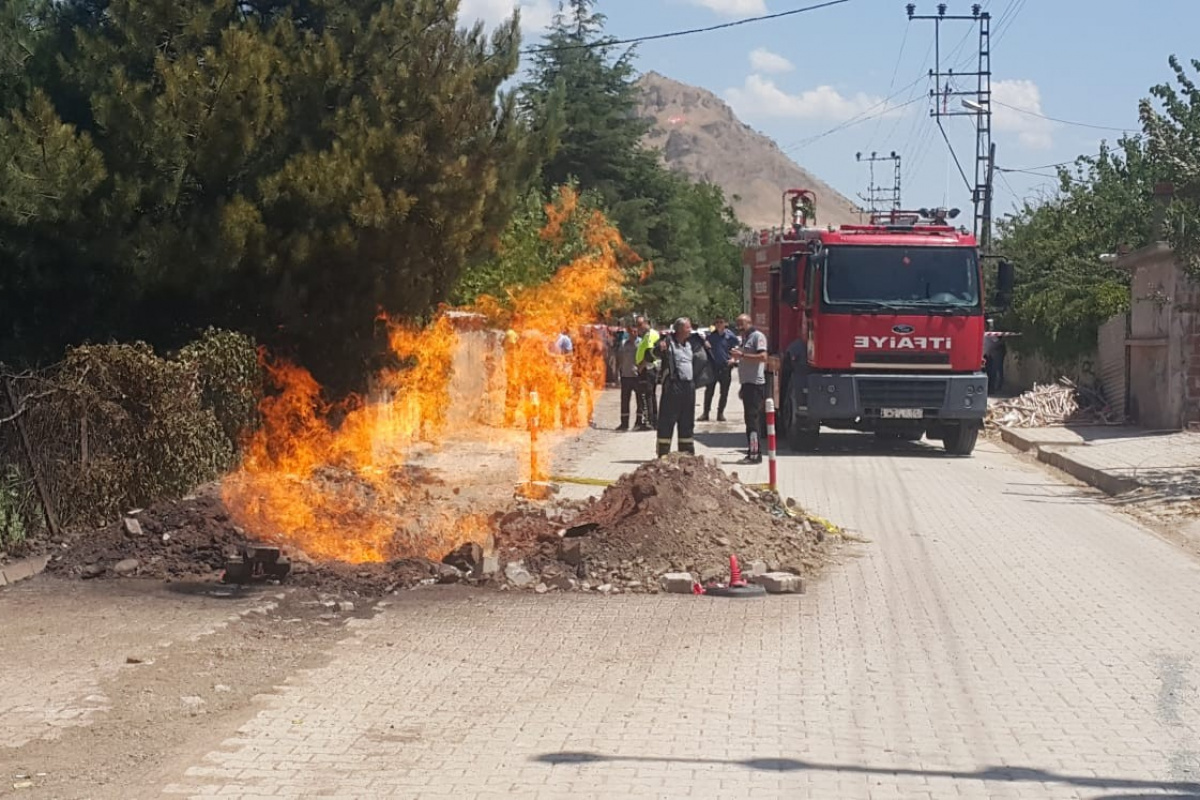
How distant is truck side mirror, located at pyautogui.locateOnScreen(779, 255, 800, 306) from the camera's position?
21.2 m

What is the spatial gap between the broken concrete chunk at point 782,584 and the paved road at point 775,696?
171 millimetres

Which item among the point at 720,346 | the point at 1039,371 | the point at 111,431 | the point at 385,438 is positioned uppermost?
the point at 720,346

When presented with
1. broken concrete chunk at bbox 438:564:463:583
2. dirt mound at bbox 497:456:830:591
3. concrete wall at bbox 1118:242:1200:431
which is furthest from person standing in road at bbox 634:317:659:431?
broken concrete chunk at bbox 438:564:463:583

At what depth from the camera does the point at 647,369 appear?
25.9 meters

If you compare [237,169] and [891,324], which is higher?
[237,169]

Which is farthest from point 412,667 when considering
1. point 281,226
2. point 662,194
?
point 662,194

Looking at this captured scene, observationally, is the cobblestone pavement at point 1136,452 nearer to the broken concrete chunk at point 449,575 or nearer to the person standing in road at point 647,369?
the person standing in road at point 647,369

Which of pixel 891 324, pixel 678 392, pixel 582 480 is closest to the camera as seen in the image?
pixel 582 480

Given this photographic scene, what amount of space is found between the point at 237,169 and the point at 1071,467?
40.5 feet

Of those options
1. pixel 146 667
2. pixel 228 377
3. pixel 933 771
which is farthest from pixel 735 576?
pixel 228 377

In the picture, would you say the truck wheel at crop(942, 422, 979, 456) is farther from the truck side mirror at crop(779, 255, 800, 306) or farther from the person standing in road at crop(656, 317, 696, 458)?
the person standing in road at crop(656, 317, 696, 458)

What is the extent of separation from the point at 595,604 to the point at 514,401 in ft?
62.5

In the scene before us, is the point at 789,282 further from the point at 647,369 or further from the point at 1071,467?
the point at 647,369

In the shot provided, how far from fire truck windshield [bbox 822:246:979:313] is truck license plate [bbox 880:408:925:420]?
146 cm
